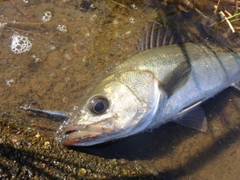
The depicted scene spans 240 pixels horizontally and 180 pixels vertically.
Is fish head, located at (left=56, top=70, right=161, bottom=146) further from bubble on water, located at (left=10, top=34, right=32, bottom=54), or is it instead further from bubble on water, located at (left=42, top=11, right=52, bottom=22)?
bubble on water, located at (left=42, top=11, right=52, bottom=22)

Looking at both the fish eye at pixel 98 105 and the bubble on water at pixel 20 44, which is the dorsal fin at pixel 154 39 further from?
the bubble on water at pixel 20 44

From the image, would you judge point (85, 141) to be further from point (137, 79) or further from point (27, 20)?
point (27, 20)

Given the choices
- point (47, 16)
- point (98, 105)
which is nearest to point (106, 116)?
point (98, 105)

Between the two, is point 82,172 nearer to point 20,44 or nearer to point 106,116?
point 106,116

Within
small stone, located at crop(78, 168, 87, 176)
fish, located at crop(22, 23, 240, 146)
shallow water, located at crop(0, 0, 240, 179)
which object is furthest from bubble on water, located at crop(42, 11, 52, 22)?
small stone, located at crop(78, 168, 87, 176)

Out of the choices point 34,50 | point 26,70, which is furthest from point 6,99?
point 34,50

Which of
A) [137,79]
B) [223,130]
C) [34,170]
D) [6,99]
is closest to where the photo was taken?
[34,170]
